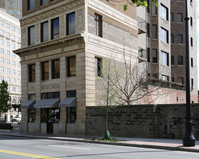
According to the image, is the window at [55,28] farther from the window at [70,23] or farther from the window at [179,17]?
the window at [179,17]

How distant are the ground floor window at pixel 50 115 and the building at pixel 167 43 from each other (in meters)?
13.0

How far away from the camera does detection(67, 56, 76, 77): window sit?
26828 millimetres

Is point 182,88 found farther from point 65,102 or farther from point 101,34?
point 65,102

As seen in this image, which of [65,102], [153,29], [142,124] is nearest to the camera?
[142,124]

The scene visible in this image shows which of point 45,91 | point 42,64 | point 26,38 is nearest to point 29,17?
point 26,38

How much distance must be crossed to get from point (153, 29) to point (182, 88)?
9.38 m

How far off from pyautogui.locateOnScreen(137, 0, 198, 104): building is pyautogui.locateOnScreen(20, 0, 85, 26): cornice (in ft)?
39.2

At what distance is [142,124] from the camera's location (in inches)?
854

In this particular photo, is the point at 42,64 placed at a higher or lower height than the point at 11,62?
lower

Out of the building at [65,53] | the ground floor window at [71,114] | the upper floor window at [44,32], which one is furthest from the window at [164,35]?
the ground floor window at [71,114]

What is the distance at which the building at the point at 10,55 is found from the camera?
99.0m

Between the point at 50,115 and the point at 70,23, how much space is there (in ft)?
29.2

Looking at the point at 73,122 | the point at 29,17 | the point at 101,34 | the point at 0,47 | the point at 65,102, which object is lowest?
the point at 73,122

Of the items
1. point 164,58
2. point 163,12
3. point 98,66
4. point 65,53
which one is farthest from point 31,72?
point 163,12
